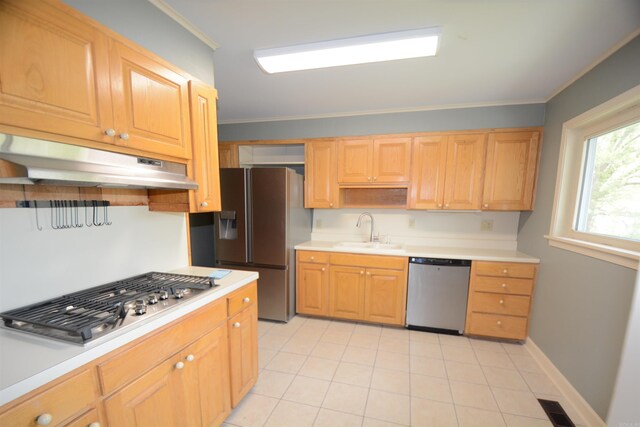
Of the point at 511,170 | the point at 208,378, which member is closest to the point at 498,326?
the point at 511,170

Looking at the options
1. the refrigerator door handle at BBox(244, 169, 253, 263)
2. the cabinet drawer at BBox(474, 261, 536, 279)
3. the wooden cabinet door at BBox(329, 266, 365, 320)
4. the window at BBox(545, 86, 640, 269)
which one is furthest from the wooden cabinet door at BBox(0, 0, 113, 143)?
the cabinet drawer at BBox(474, 261, 536, 279)

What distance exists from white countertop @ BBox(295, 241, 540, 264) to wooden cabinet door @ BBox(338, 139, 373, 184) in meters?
0.81

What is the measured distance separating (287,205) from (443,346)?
2112mm

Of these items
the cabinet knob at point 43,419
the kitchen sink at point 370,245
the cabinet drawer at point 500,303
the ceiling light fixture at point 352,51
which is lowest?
the cabinet drawer at point 500,303

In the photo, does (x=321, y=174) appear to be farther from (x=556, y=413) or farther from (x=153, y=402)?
(x=556, y=413)

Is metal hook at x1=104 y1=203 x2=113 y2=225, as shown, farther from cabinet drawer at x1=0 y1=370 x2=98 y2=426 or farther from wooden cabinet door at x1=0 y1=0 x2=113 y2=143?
cabinet drawer at x1=0 y1=370 x2=98 y2=426

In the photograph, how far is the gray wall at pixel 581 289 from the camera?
142cm

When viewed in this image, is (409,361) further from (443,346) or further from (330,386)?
(330,386)

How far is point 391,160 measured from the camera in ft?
8.93

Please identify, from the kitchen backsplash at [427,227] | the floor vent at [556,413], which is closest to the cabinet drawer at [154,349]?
the kitchen backsplash at [427,227]

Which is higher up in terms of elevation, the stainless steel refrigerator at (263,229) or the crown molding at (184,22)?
the crown molding at (184,22)

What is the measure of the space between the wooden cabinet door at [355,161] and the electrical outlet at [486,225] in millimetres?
→ 1412

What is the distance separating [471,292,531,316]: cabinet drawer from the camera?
2312 millimetres

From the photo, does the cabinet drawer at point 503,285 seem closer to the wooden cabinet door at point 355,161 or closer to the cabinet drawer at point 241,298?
the wooden cabinet door at point 355,161
